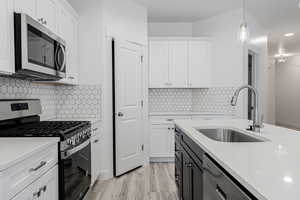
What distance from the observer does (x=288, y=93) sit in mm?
8648

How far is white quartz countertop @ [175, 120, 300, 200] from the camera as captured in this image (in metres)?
0.72

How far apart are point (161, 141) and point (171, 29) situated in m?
2.34

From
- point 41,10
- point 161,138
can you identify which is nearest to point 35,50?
point 41,10

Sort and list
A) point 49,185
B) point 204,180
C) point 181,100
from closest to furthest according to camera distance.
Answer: point 204,180 → point 49,185 → point 181,100

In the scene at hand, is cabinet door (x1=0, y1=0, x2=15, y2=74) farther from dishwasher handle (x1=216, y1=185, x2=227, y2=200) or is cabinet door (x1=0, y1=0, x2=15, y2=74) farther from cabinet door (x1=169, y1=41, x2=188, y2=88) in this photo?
cabinet door (x1=169, y1=41, x2=188, y2=88)

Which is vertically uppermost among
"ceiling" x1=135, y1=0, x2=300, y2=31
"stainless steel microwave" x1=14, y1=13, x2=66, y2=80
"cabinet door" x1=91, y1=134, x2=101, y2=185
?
"ceiling" x1=135, y1=0, x2=300, y2=31

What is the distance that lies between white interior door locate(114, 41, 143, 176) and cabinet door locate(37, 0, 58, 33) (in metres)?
1.03

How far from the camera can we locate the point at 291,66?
8.55 m

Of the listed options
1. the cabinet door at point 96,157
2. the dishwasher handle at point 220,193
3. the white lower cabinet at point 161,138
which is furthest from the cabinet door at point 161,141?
the dishwasher handle at point 220,193

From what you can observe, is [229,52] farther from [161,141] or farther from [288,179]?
[288,179]

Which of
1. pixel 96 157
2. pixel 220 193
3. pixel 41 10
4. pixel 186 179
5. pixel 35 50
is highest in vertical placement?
pixel 41 10

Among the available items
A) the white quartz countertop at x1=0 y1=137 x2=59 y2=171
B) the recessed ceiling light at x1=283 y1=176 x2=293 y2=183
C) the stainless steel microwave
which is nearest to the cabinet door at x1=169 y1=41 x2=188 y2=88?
the stainless steel microwave

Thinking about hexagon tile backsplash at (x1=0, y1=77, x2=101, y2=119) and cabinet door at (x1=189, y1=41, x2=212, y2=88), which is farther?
cabinet door at (x1=189, y1=41, x2=212, y2=88)

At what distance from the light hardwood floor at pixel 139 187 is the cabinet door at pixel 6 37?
5.89 feet
